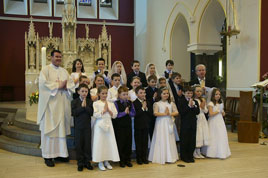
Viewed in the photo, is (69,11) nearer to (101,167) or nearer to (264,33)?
(264,33)

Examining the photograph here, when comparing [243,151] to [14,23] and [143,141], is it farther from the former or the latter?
[14,23]

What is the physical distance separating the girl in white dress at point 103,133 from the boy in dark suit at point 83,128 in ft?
0.33

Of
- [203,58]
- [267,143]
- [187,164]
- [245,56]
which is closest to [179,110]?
[187,164]

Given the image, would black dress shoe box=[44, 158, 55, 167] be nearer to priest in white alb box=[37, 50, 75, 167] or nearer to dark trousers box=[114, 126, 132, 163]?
priest in white alb box=[37, 50, 75, 167]

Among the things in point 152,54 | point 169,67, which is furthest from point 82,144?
point 152,54

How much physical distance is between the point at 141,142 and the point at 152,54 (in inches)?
323

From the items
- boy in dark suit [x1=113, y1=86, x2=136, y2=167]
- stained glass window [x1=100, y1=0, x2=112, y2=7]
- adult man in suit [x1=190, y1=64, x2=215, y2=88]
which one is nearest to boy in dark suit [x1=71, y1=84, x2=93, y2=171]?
boy in dark suit [x1=113, y1=86, x2=136, y2=167]

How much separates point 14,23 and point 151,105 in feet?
32.7

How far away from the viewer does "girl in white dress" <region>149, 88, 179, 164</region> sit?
4441 mm

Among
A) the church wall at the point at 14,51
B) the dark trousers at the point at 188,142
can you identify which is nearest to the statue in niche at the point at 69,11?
the church wall at the point at 14,51

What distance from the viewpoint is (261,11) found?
669 centimetres

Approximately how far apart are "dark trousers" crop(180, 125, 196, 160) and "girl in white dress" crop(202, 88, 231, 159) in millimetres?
379

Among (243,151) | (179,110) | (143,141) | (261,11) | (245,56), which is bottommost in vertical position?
(243,151)

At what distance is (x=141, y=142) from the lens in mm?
4430
